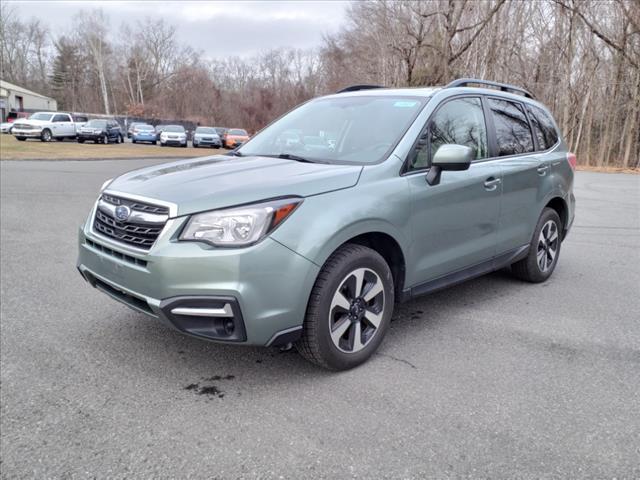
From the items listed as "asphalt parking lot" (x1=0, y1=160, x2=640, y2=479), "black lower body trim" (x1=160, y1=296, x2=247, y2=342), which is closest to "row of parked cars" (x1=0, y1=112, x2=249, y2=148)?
"asphalt parking lot" (x1=0, y1=160, x2=640, y2=479)

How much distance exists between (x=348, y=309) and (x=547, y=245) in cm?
303

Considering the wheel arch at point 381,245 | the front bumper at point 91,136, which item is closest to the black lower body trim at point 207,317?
the wheel arch at point 381,245

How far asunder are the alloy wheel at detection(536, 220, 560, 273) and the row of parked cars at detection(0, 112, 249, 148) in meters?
25.7

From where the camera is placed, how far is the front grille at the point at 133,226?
2855 mm

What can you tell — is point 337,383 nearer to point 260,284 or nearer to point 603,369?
point 260,284

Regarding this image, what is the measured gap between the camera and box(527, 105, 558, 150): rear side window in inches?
201

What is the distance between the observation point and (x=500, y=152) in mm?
4438

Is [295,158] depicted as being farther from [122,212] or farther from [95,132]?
[95,132]

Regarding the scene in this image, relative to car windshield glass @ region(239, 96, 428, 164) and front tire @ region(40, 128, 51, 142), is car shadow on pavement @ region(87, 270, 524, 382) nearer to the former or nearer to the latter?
car windshield glass @ region(239, 96, 428, 164)

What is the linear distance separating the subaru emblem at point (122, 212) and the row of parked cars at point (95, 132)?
27207mm

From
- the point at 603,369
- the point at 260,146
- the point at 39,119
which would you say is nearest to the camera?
the point at 603,369

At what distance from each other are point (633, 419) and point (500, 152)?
2409 mm

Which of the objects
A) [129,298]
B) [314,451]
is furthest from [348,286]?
[129,298]

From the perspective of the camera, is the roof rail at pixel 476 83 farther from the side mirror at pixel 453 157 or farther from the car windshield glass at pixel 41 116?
the car windshield glass at pixel 41 116
